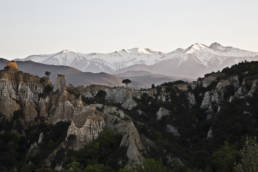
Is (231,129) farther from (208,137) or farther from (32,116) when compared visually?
(32,116)

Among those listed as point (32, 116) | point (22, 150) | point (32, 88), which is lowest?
point (22, 150)

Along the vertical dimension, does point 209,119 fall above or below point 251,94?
below

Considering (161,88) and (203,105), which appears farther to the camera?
(161,88)

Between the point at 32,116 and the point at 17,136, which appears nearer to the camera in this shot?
the point at 17,136

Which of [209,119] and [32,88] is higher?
[32,88]

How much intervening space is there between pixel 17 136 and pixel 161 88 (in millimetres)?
47115

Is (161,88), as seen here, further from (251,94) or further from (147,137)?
(147,137)

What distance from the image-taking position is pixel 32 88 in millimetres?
80875

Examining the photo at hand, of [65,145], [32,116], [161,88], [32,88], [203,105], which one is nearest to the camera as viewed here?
[65,145]

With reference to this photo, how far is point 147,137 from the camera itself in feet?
221

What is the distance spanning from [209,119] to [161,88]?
21730mm

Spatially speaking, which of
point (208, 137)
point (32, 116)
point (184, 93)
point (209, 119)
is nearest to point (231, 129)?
point (208, 137)

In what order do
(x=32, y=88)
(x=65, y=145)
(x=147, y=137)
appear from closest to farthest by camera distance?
(x=65, y=145)
(x=147, y=137)
(x=32, y=88)

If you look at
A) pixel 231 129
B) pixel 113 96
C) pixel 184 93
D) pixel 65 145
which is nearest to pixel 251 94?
pixel 231 129
